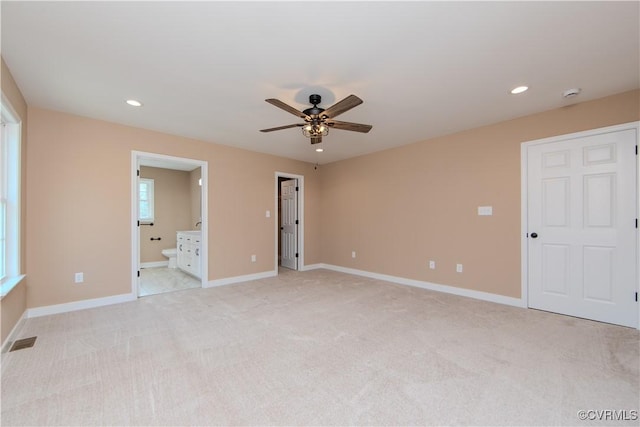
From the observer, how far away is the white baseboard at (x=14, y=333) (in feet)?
7.73

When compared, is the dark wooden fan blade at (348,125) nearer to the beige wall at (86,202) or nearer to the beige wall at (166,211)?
the beige wall at (86,202)

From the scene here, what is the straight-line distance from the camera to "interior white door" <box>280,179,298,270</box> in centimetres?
A: 606

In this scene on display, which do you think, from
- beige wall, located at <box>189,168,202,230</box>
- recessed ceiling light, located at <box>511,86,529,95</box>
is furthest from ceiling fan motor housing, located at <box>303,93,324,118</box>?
beige wall, located at <box>189,168,202,230</box>

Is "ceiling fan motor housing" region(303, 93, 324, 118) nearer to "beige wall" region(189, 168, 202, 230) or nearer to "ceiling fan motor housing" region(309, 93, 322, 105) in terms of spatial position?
"ceiling fan motor housing" region(309, 93, 322, 105)

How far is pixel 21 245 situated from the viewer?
118 inches

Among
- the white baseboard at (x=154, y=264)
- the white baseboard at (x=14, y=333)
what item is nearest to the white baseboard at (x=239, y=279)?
the white baseboard at (x=14, y=333)

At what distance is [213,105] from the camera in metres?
3.10

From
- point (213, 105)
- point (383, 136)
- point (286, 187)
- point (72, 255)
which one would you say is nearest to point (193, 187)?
point (286, 187)

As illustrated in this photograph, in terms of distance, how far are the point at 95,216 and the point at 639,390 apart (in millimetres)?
5546

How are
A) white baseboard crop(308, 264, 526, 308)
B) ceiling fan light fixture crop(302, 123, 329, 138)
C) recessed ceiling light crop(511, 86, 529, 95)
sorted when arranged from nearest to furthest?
1. recessed ceiling light crop(511, 86, 529, 95)
2. ceiling fan light fixture crop(302, 123, 329, 138)
3. white baseboard crop(308, 264, 526, 308)

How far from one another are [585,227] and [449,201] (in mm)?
1570

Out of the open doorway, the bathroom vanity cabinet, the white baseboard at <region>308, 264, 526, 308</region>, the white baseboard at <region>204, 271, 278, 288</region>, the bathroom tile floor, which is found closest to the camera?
the white baseboard at <region>308, 264, 526, 308</region>

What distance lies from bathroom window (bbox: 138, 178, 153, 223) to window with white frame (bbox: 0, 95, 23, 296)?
153 inches

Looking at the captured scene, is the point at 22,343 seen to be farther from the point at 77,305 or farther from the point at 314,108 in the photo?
the point at 314,108
